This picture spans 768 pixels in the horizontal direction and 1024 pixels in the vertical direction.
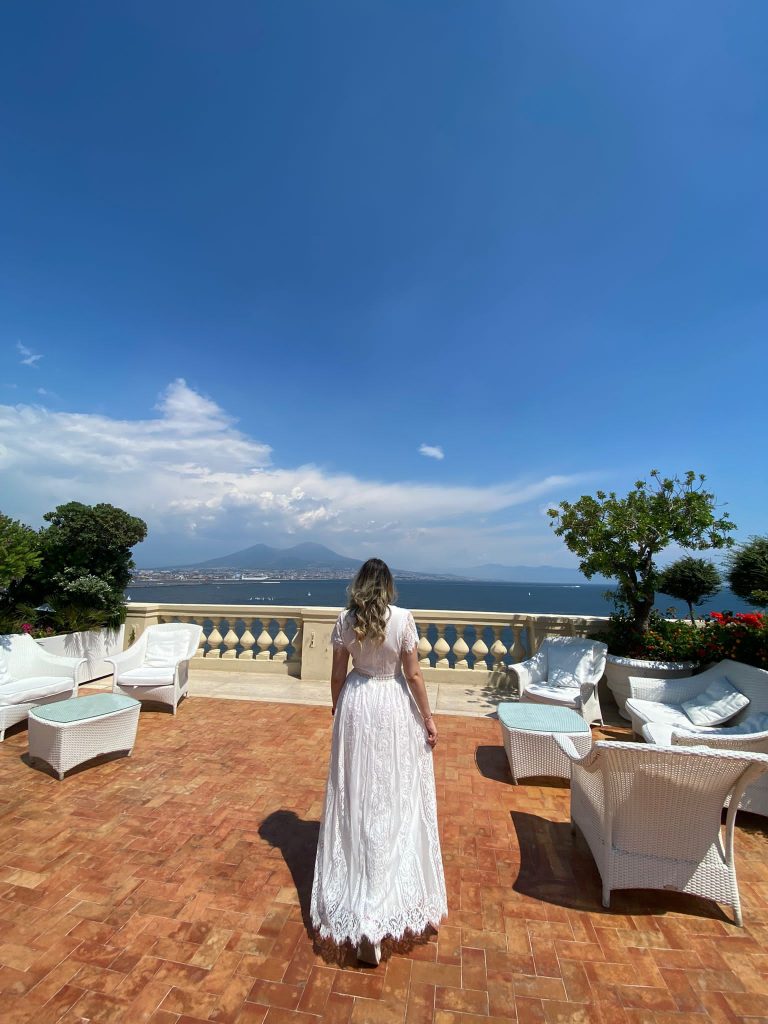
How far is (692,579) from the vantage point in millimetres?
12117

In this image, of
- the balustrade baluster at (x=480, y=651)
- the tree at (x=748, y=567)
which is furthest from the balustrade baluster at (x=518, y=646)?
the tree at (x=748, y=567)

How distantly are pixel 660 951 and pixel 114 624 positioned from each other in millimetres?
7779

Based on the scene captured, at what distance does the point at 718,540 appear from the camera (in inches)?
231

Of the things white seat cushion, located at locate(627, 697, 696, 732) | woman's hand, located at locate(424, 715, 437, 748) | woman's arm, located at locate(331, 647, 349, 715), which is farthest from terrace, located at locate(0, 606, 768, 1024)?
woman's arm, located at locate(331, 647, 349, 715)

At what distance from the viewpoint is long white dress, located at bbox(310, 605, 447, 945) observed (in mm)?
2070

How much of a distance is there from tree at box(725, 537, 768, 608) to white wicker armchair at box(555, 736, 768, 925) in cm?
720

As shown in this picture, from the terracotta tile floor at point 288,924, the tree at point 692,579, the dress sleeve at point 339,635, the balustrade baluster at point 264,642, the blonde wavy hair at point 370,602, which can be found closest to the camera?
the terracotta tile floor at point 288,924

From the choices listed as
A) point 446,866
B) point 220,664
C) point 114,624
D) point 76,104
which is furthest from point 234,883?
point 76,104

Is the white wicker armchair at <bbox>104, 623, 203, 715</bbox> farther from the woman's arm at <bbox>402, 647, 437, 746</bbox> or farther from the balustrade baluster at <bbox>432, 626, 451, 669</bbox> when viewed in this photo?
the woman's arm at <bbox>402, 647, 437, 746</bbox>

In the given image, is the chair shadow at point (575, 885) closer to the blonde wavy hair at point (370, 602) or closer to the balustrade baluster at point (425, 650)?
the blonde wavy hair at point (370, 602)

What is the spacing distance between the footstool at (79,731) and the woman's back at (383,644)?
3.07 m

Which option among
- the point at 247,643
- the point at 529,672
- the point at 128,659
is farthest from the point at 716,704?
the point at 128,659

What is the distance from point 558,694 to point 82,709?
4.95 m

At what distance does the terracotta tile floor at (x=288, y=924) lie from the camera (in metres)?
1.84
